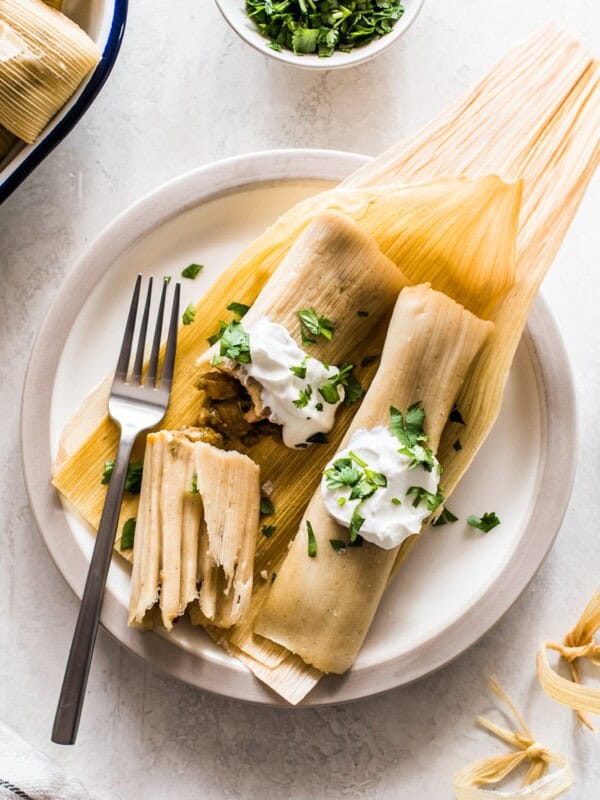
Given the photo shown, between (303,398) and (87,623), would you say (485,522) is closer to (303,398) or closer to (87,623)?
(303,398)

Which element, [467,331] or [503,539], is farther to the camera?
[503,539]

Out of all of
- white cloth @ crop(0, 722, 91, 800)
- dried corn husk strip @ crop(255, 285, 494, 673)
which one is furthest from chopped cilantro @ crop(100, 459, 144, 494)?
white cloth @ crop(0, 722, 91, 800)

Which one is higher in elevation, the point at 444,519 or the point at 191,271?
the point at 191,271

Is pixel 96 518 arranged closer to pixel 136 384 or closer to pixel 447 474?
pixel 136 384

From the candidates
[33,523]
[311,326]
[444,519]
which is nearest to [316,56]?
[311,326]

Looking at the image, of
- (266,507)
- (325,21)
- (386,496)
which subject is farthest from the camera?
(325,21)

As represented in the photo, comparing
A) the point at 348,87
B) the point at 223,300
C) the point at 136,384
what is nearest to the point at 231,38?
the point at 348,87

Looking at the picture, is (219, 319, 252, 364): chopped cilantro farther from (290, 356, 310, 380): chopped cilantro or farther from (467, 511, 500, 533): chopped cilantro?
(467, 511, 500, 533): chopped cilantro

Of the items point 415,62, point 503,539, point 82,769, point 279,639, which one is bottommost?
point 82,769
